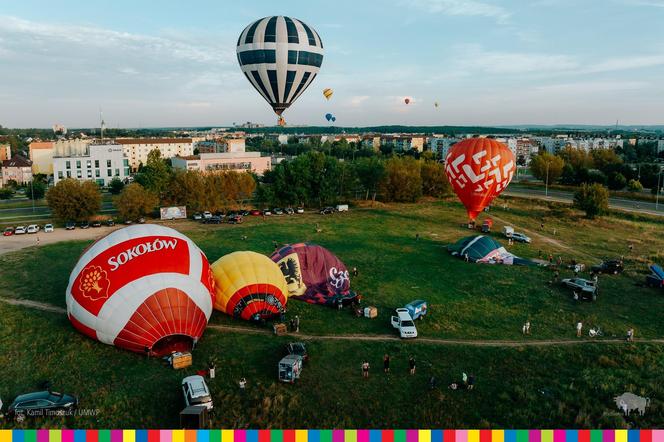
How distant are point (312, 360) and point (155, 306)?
210 inches

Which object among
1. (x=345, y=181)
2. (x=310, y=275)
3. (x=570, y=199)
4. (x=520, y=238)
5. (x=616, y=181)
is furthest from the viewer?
(x=616, y=181)

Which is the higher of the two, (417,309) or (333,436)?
(417,309)

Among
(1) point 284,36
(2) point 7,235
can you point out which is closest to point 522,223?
(1) point 284,36

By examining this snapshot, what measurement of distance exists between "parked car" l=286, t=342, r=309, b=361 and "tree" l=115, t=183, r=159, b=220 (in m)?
32.7

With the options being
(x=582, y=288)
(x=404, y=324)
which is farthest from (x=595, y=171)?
(x=404, y=324)

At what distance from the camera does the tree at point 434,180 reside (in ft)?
191

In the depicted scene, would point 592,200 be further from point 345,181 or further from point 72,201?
point 72,201

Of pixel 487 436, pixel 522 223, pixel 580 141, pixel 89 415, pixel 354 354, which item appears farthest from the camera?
pixel 580 141

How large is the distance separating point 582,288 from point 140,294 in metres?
19.6

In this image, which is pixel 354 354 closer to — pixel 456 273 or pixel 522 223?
pixel 456 273

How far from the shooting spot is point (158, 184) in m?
49.9

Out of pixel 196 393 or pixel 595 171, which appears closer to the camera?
pixel 196 393

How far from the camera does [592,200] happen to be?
4344 centimetres

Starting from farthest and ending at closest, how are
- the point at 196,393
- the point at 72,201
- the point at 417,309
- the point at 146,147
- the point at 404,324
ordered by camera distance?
the point at 146,147 < the point at 72,201 < the point at 417,309 < the point at 404,324 < the point at 196,393
